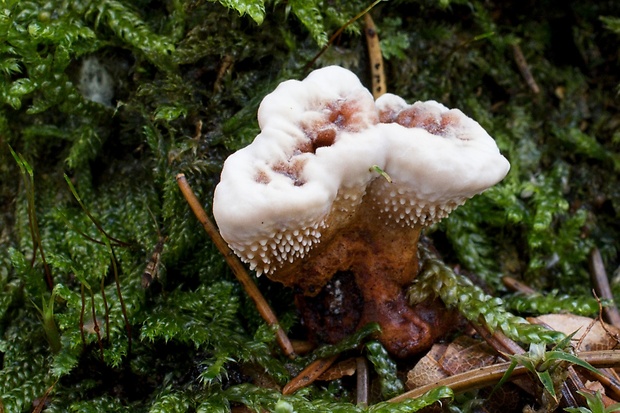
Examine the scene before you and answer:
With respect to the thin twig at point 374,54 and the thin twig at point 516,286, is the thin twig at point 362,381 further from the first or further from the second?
the thin twig at point 374,54

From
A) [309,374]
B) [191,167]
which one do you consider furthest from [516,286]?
[191,167]

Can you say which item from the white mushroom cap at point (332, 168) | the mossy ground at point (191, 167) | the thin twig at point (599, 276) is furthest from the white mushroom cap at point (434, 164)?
the thin twig at point (599, 276)

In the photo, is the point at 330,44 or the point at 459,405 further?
the point at 330,44

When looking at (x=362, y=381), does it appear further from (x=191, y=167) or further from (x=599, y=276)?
(x=599, y=276)

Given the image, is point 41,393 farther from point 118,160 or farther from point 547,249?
point 547,249

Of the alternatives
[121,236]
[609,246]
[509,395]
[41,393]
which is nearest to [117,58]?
[121,236]

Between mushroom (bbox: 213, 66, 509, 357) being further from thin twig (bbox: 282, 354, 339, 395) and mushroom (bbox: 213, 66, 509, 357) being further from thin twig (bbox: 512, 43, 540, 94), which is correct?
thin twig (bbox: 512, 43, 540, 94)

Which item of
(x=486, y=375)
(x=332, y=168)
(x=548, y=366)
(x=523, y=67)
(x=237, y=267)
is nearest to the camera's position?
(x=332, y=168)

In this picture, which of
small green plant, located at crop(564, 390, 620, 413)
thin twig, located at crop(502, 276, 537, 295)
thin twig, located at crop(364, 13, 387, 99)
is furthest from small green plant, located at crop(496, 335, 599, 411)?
thin twig, located at crop(364, 13, 387, 99)
